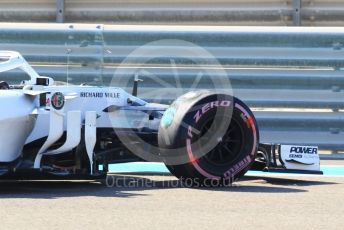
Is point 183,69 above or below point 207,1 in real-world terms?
below

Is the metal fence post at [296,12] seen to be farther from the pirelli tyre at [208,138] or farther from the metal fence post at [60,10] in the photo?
the pirelli tyre at [208,138]

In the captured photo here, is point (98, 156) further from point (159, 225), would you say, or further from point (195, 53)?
point (195, 53)

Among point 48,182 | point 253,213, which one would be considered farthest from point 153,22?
point 253,213

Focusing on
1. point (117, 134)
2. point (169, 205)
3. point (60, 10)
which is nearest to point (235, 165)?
point (117, 134)

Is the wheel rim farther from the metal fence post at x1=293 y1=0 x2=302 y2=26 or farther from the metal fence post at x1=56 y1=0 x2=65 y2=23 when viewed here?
the metal fence post at x1=56 y1=0 x2=65 y2=23

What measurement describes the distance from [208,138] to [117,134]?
950 mm

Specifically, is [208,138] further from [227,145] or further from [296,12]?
[296,12]

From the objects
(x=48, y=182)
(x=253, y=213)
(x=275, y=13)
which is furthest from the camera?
(x=275, y=13)

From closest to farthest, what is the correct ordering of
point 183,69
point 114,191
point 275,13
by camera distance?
point 114,191, point 183,69, point 275,13

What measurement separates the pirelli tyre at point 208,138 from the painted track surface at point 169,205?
20cm

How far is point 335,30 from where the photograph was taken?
10.9m

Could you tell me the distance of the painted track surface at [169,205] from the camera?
5867 mm

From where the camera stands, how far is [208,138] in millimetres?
7844

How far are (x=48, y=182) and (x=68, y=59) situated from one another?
9.42 feet
